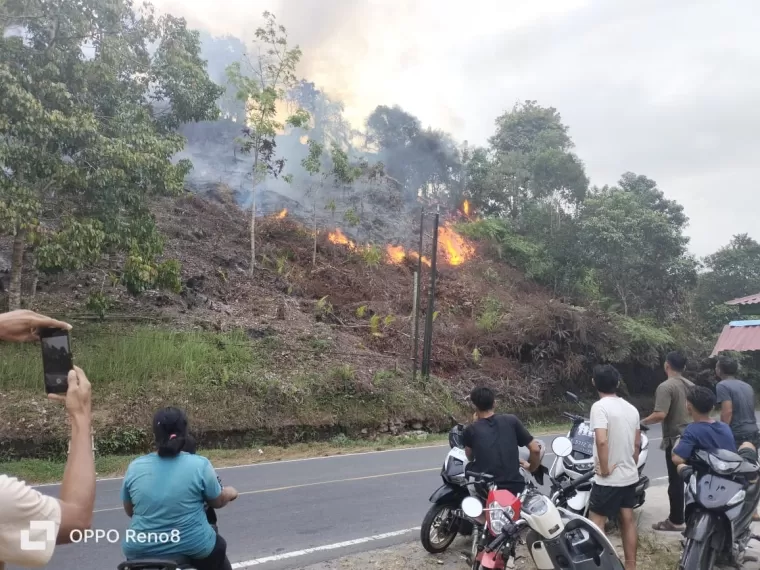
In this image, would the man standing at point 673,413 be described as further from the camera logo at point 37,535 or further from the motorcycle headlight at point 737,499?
the camera logo at point 37,535

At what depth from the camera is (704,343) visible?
28281 millimetres

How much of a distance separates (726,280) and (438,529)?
103 feet

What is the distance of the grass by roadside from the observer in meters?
10.2

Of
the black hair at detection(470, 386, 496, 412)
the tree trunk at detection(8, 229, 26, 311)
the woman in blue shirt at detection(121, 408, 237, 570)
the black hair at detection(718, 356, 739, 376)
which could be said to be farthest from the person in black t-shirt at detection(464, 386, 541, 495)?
the tree trunk at detection(8, 229, 26, 311)

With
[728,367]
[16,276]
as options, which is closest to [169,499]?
[728,367]

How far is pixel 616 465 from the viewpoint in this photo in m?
4.79

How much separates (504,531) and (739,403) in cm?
394

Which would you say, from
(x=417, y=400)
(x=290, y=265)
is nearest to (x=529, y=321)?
(x=417, y=400)

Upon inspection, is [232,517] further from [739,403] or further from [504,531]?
[739,403]

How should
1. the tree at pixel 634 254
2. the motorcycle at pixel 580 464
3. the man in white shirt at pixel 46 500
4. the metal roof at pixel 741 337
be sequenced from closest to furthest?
the man in white shirt at pixel 46 500
the motorcycle at pixel 580 464
the metal roof at pixel 741 337
the tree at pixel 634 254

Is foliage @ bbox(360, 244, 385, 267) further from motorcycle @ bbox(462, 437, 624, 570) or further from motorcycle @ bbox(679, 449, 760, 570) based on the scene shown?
motorcycle @ bbox(462, 437, 624, 570)

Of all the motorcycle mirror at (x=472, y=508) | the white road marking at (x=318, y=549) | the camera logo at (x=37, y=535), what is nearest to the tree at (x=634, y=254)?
the white road marking at (x=318, y=549)

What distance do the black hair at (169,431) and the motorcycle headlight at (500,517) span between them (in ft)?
6.63

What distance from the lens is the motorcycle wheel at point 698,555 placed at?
4.40 meters
